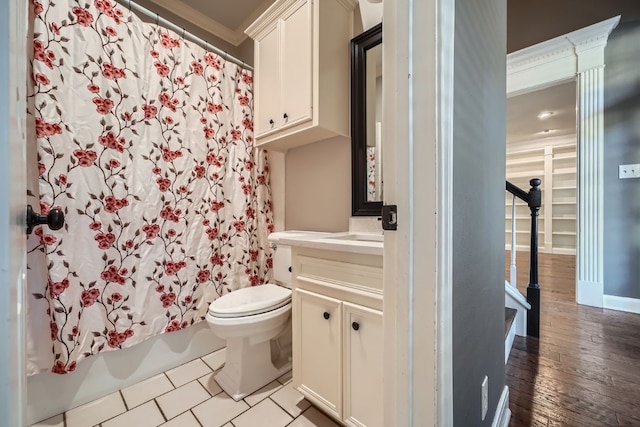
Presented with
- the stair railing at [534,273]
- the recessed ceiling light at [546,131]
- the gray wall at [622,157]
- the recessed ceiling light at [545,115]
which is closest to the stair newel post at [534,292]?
the stair railing at [534,273]

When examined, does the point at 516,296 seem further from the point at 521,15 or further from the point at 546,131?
the point at 546,131

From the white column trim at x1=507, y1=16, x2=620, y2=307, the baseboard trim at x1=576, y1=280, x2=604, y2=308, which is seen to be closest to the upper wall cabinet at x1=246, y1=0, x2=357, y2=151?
the white column trim at x1=507, y1=16, x2=620, y2=307

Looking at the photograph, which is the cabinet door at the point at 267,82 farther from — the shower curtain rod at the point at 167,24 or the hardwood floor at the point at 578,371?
the hardwood floor at the point at 578,371

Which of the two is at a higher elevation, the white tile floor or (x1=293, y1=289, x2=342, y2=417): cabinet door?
(x1=293, y1=289, x2=342, y2=417): cabinet door

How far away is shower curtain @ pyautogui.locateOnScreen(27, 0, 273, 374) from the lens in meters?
1.15

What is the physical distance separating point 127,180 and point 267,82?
103 cm

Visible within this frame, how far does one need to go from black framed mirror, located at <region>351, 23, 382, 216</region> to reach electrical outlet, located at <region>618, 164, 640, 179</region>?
241cm

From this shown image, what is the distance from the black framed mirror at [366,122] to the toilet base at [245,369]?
3.18 feet

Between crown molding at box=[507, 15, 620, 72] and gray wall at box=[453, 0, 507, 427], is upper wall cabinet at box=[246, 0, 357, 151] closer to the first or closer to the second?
gray wall at box=[453, 0, 507, 427]

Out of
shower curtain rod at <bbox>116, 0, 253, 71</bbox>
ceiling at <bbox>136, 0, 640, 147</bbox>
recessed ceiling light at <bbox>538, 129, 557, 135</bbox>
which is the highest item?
ceiling at <bbox>136, 0, 640, 147</bbox>

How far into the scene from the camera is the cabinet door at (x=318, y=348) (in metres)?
1.05

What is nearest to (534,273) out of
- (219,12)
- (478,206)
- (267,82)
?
(478,206)

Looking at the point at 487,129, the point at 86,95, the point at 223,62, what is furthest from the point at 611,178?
the point at 86,95

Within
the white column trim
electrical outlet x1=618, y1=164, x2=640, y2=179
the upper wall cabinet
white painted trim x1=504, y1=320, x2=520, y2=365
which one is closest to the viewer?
the upper wall cabinet
